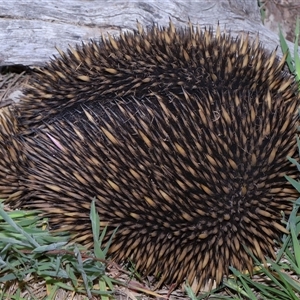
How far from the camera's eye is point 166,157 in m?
2.43

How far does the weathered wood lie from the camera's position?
3229mm

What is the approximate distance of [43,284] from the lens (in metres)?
2.71

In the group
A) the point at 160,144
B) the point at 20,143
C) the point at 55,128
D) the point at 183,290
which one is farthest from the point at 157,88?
the point at 183,290

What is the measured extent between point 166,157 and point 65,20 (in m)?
1.23

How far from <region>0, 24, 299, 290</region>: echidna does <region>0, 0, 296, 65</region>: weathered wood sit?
1.91ft

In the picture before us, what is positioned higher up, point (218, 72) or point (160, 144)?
point (218, 72)

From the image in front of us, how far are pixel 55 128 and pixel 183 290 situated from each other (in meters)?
0.94

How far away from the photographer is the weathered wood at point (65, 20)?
3229mm

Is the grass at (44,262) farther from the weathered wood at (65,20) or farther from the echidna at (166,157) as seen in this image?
the weathered wood at (65,20)

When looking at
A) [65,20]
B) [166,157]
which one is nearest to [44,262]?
[166,157]

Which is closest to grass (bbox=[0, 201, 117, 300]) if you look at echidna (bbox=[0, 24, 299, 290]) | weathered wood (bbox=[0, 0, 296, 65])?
echidna (bbox=[0, 24, 299, 290])

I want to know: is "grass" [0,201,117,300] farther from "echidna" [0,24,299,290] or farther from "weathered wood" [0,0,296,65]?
"weathered wood" [0,0,296,65]

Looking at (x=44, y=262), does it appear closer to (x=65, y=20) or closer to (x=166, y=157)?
(x=166, y=157)

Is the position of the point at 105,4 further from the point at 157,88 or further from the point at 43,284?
the point at 43,284
